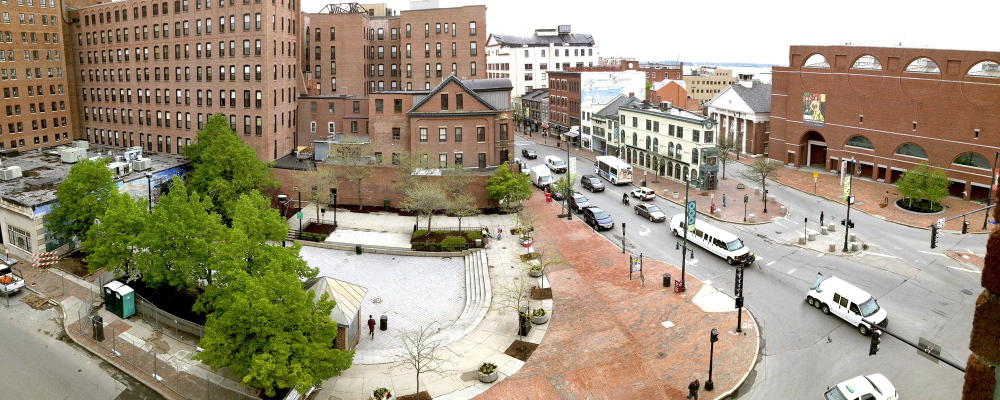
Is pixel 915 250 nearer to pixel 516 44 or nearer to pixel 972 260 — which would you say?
pixel 972 260

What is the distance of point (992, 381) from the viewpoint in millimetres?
7793

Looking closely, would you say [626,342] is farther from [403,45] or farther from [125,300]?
[403,45]

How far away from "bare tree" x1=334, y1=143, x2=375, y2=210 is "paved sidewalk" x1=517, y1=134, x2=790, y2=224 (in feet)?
85.8

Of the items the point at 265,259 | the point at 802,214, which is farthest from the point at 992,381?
the point at 802,214

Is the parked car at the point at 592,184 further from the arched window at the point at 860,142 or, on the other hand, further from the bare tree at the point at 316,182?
the arched window at the point at 860,142

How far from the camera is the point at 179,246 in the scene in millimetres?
36844

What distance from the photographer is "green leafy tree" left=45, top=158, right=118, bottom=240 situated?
46.8m

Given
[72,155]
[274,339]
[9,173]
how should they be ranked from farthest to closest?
[72,155]
[9,173]
[274,339]

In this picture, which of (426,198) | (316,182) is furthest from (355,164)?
(426,198)

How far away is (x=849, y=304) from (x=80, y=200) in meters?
48.0

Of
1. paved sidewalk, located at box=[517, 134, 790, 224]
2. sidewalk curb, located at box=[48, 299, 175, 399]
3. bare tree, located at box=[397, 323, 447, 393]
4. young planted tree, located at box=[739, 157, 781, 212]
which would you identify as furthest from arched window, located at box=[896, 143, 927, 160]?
sidewalk curb, located at box=[48, 299, 175, 399]

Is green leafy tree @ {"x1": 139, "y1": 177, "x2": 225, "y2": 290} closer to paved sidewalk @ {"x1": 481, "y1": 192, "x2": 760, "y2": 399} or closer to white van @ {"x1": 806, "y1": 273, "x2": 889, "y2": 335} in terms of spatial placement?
paved sidewalk @ {"x1": 481, "y1": 192, "x2": 760, "y2": 399}

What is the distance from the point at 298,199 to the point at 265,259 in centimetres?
3172

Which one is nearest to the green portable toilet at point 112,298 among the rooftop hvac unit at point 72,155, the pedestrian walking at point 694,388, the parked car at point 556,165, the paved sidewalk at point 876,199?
the pedestrian walking at point 694,388
